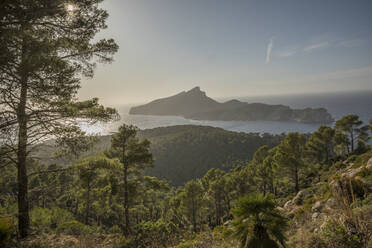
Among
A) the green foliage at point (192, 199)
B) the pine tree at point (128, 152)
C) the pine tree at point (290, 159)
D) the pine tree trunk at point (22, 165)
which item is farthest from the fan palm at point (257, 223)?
the pine tree at point (290, 159)

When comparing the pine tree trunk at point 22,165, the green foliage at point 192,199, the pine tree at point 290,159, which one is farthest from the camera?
the green foliage at point 192,199

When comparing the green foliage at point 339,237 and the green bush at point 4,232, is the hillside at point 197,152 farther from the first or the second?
the green foliage at point 339,237

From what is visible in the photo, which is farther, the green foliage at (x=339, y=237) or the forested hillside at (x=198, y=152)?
the forested hillside at (x=198, y=152)

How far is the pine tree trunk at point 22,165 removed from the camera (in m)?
4.04

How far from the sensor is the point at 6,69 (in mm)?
3768

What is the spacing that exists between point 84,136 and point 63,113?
842 millimetres

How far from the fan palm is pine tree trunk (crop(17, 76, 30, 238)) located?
5.01 metres

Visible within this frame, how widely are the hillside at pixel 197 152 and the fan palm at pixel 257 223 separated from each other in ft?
195

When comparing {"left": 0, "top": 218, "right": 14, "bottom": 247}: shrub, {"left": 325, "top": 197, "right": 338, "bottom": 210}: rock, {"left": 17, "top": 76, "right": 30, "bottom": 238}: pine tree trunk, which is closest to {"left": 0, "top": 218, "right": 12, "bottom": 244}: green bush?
{"left": 0, "top": 218, "right": 14, "bottom": 247}: shrub

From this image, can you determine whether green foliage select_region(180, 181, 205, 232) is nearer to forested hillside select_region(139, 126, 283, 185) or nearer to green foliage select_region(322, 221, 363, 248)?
green foliage select_region(322, 221, 363, 248)

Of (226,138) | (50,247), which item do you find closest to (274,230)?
(50,247)

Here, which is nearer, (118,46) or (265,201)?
(265,201)

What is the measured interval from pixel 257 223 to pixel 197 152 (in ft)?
239

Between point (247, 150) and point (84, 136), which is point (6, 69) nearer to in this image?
point (84, 136)
